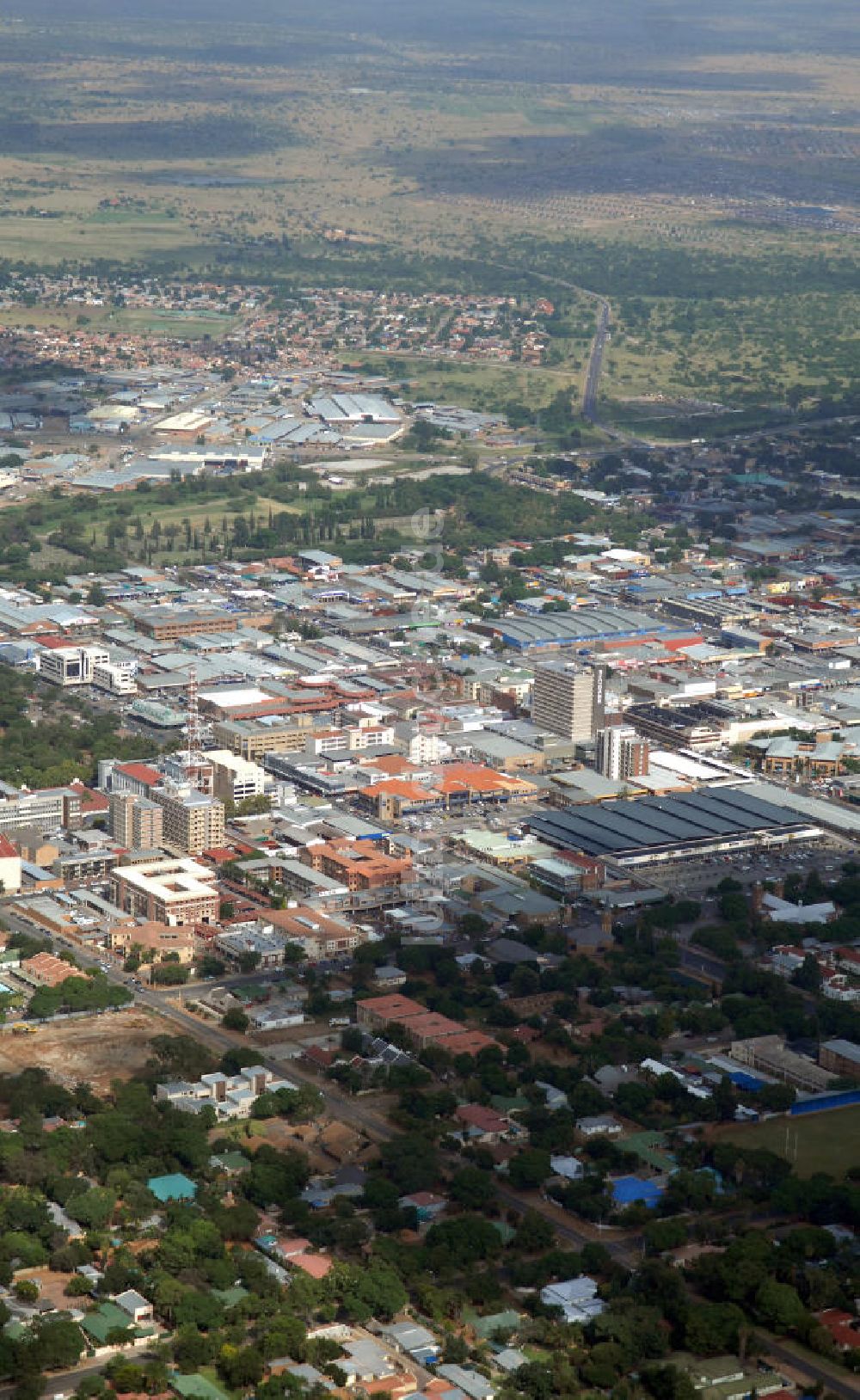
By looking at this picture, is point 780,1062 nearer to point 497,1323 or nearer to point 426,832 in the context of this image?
point 497,1323

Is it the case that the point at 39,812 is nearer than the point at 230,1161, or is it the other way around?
the point at 230,1161

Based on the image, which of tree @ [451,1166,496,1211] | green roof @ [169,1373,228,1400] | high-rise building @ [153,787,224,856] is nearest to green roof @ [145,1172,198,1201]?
tree @ [451,1166,496,1211]

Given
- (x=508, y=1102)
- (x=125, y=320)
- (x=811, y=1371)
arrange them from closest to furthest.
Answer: (x=811, y=1371), (x=508, y=1102), (x=125, y=320)

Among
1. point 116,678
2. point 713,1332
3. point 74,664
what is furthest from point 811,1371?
point 74,664

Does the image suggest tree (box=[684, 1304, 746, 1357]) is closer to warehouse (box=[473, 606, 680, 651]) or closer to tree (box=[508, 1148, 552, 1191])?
tree (box=[508, 1148, 552, 1191])

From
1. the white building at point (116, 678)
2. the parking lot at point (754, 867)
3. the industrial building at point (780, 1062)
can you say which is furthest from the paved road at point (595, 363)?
the industrial building at point (780, 1062)

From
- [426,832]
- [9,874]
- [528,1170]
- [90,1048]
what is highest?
[528,1170]

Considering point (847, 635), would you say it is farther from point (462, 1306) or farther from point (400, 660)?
point (462, 1306)
